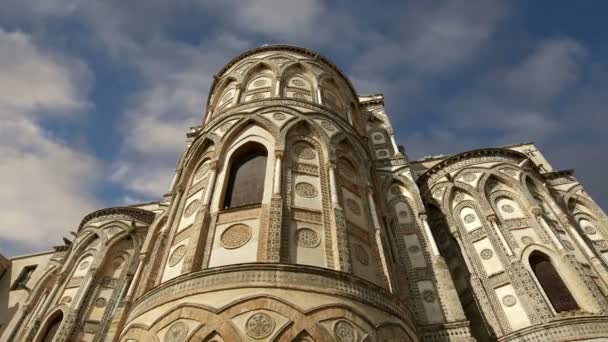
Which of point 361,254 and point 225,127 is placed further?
point 225,127

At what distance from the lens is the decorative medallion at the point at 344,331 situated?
6.73 metres

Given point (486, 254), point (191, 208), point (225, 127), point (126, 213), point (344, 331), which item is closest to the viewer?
point (344, 331)

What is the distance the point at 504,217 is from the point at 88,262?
1582cm

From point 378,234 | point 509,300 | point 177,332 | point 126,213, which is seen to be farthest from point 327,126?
point 126,213

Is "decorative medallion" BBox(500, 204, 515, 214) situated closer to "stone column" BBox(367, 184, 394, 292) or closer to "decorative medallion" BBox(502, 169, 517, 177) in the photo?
"decorative medallion" BBox(502, 169, 517, 177)

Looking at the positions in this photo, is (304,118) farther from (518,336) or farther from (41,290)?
(41,290)

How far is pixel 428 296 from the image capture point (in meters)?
10.6

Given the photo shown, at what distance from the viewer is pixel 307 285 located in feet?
23.9

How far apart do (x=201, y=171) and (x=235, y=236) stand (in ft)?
11.8

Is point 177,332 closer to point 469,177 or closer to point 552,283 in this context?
point 552,283

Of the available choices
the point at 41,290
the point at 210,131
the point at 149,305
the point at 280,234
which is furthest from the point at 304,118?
the point at 41,290

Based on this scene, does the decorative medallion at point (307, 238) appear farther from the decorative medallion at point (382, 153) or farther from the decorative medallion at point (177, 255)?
the decorative medallion at point (382, 153)

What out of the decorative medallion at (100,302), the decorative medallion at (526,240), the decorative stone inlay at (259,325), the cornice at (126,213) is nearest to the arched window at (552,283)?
the decorative medallion at (526,240)

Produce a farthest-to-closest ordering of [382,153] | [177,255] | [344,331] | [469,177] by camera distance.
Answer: [382,153], [469,177], [177,255], [344,331]
